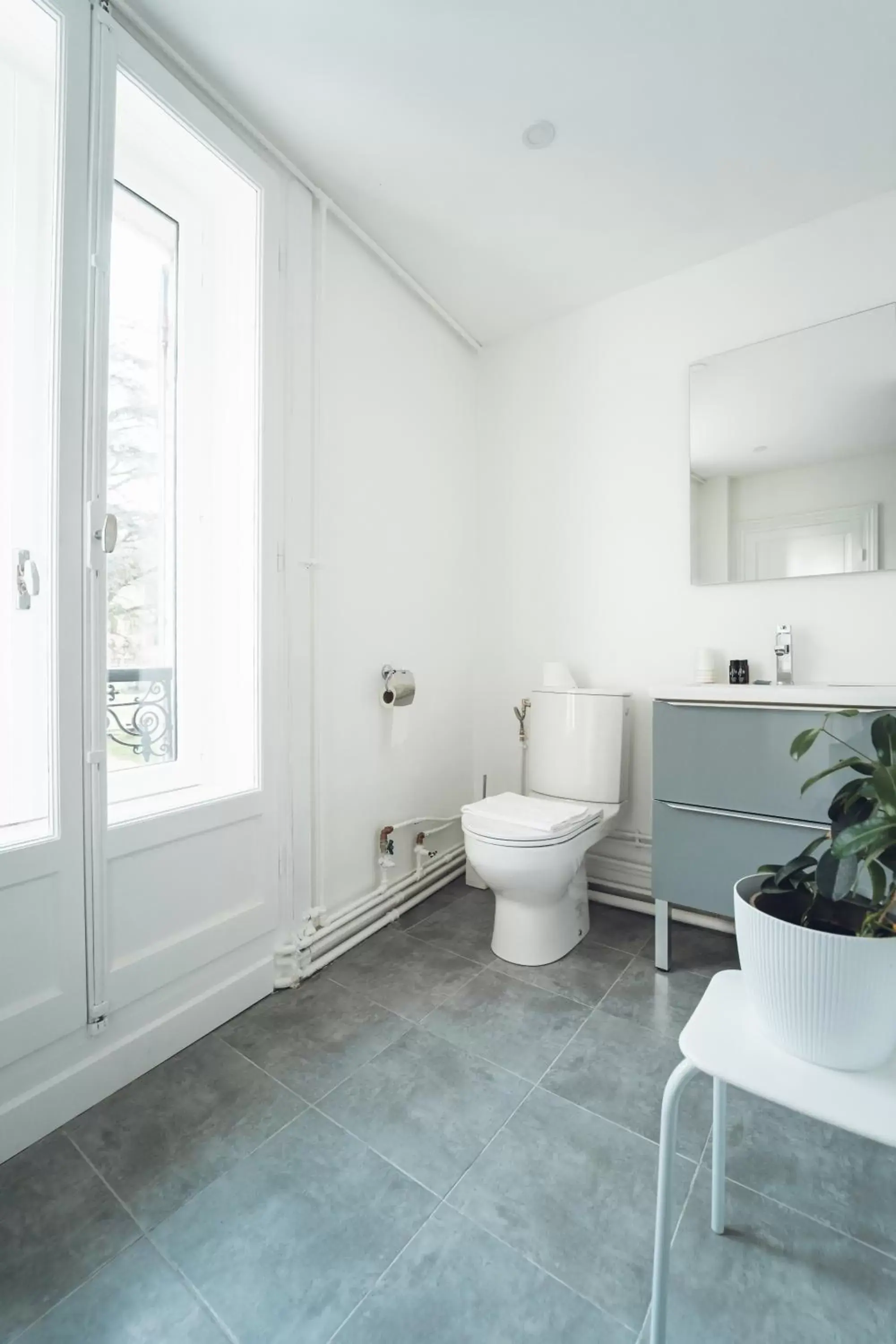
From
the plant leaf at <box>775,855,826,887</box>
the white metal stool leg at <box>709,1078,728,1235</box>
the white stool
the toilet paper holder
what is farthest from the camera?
the toilet paper holder

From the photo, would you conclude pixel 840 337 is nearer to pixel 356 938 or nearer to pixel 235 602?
pixel 235 602

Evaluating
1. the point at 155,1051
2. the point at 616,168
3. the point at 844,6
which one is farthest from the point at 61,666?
the point at 844,6

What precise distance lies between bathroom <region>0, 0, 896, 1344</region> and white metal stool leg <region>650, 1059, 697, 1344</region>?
16cm

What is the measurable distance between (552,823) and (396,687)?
0.73 metres

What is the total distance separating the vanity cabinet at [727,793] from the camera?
1552mm

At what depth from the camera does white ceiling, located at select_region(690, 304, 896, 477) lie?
1845 mm

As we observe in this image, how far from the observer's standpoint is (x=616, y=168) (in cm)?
173

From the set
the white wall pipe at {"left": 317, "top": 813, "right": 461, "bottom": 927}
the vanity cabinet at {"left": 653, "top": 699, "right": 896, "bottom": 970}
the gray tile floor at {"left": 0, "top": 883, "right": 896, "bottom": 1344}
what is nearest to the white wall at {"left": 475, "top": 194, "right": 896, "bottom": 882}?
the white wall pipe at {"left": 317, "top": 813, "right": 461, "bottom": 927}

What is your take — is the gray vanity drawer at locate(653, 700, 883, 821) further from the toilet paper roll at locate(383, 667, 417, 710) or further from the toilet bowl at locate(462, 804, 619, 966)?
the toilet paper roll at locate(383, 667, 417, 710)

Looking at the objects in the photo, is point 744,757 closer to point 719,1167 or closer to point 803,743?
point 803,743

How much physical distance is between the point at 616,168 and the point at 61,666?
206cm

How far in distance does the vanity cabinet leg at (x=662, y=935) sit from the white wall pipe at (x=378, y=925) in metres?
0.91

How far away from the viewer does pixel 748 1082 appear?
25.1 inches

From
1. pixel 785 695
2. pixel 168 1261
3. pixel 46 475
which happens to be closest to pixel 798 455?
pixel 785 695
